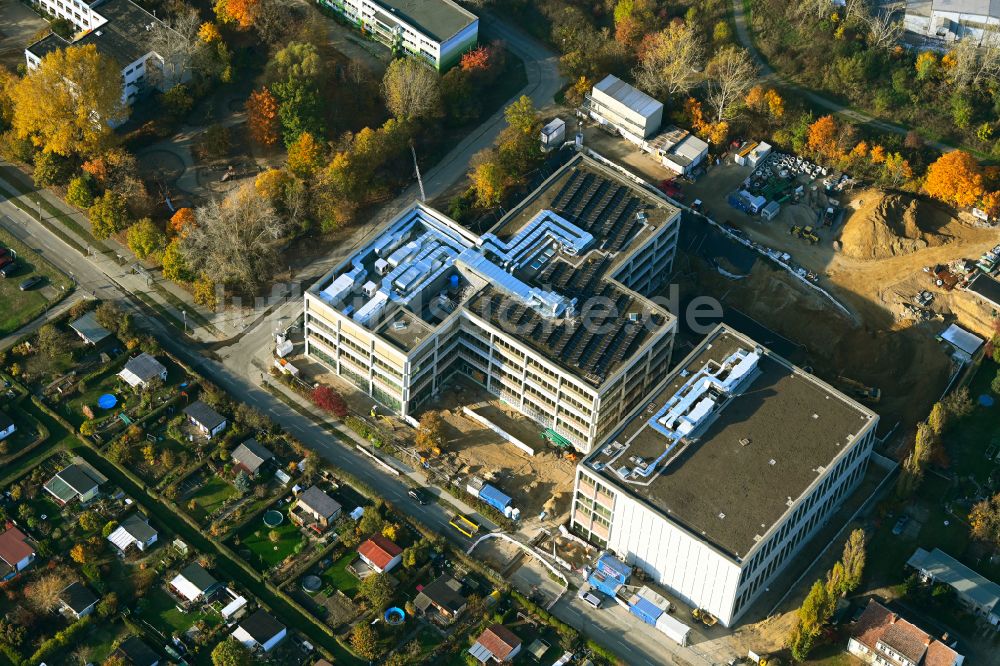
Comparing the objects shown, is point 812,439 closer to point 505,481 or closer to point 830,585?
point 830,585

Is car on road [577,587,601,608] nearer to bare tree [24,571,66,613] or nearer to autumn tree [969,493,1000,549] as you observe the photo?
autumn tree [969,493,1000,549]

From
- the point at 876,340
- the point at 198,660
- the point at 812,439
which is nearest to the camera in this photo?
the point at 198,660

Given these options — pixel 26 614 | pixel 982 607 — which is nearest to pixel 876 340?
pixel 982 607

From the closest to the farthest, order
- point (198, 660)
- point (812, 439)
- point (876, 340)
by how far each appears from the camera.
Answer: point (198, 660), point (812, 439), point (876, 340)

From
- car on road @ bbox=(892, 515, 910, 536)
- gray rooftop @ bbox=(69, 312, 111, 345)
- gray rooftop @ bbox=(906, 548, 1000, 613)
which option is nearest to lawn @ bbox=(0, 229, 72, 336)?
gray rooftop @ bbox=(69, 312, 111, 345)

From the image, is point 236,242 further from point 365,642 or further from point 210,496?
point 365,642

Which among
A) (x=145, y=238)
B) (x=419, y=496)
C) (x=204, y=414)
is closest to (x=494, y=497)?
(x=419, y=496)
